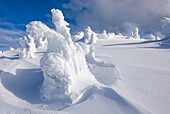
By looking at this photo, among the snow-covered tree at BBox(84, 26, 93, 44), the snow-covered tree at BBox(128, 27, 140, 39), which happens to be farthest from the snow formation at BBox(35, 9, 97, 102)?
the snow-covered tree at BBox(128, 27, 140, 39)

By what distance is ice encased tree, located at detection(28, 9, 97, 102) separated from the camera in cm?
2320

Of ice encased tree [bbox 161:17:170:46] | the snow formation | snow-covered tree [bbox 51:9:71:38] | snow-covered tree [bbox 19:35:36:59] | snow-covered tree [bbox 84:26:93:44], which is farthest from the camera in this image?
snow-covered tree [bbox 84:26:93:44]

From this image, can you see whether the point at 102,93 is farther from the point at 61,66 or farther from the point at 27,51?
the point at 27,51

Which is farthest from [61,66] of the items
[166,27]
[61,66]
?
[166,27]

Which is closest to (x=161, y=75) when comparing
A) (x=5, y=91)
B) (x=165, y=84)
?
(x=165, y=84)

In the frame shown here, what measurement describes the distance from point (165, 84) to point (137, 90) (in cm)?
390

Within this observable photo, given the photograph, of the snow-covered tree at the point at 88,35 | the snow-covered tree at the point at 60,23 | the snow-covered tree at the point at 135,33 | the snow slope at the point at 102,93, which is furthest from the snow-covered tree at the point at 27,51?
the snow-covered tree at the point at 135,33

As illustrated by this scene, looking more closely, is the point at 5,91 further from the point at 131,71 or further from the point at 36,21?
the point at 131,71

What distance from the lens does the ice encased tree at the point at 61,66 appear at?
76.1 ft

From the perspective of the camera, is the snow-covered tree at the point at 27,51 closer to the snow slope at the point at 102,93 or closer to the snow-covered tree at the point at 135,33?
the snow slope at the point at 102,93

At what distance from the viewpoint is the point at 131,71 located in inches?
1266

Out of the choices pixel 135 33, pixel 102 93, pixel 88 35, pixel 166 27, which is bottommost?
pixel 135 33

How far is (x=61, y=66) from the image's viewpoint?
77.9 feet

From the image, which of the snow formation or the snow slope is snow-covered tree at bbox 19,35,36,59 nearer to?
the snow slope
